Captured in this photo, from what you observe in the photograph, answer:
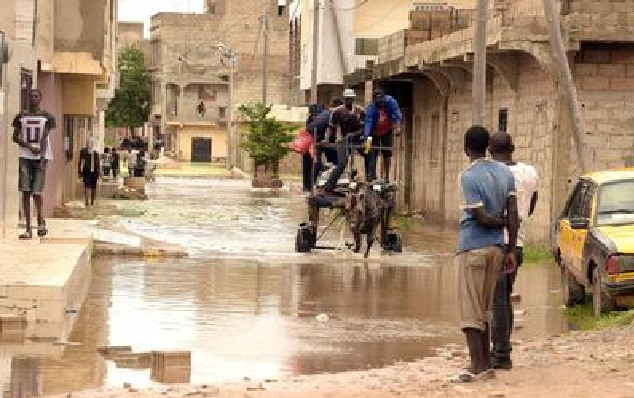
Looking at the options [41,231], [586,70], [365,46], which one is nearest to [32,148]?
[41,231]

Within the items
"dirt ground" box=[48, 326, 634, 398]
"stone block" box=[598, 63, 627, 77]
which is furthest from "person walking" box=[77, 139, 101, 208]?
"dirt ground" box=[48, 326, 634, 398]

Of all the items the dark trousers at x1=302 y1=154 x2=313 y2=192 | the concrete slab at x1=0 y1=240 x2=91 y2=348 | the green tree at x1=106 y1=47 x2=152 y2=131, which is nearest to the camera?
the concrete slab at x1=0 y1=240 x2=91 y2=348

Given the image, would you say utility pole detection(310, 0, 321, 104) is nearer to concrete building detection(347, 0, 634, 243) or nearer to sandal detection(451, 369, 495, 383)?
concrete building detection(347, 0, 634, 243)

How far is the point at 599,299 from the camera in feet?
52.3

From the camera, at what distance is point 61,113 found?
35281mm

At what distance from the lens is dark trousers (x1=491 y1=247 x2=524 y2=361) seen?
11.6 meters

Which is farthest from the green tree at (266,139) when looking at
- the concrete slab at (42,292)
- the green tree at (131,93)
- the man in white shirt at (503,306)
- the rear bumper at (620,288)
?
the green tree at (131,93)

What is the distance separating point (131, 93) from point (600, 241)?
113336mm

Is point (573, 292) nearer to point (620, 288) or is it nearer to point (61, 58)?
point (620, 288)

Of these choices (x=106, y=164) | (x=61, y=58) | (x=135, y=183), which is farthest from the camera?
(x=106, y=164)

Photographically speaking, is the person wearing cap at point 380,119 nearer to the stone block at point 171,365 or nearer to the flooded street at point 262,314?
the flooded street at point 262,314

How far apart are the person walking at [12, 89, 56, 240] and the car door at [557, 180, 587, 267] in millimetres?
6154

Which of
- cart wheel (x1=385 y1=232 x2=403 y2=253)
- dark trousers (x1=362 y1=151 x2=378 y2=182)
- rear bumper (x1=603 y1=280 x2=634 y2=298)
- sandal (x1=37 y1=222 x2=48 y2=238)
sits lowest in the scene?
cart wheel (x1=385 y1=232 x2=403 y2=253)

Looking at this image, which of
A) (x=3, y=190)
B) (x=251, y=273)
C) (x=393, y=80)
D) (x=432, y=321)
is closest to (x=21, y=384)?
(x=432, y=321)
